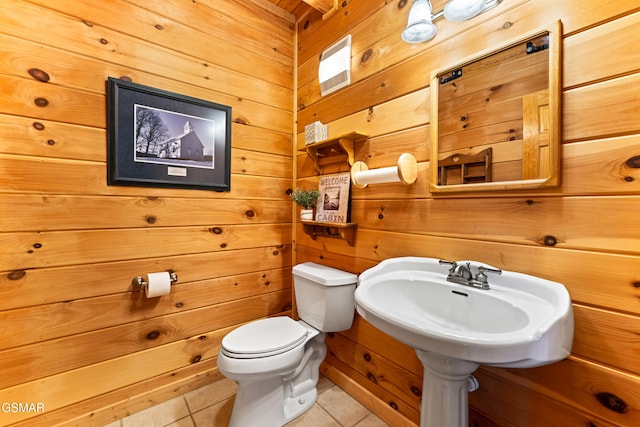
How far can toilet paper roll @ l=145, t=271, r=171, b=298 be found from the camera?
1.44 m

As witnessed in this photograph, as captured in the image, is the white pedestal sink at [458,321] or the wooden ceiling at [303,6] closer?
the white pedestal sink at [458,321]

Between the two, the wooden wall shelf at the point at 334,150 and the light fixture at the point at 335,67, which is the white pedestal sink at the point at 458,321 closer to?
the wooden wall shelf at the point at 334,150

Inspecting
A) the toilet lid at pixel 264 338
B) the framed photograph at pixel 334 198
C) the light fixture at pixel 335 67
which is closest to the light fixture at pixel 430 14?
the light fixture at pixel 335 67

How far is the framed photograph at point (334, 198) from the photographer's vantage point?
1598mm

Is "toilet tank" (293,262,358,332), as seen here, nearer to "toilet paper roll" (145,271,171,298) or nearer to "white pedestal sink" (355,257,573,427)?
"white pedestal sink" (355,257,573,427)

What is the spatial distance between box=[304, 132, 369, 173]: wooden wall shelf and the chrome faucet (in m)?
0.81

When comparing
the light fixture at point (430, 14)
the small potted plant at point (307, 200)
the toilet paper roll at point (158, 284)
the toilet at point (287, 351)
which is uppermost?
the light fixture at point (430, 14)

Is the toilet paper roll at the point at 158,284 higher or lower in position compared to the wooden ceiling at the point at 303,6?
lower

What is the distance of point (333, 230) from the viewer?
68.1 inches

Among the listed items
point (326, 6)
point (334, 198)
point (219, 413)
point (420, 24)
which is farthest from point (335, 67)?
point (219, 413)

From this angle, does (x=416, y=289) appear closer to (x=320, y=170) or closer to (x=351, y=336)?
(x=351, y=336)

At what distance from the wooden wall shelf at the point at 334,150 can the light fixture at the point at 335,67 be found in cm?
36

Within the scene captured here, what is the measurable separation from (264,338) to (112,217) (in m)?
0.99

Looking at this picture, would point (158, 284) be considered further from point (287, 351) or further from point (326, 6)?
point (326, 6)
